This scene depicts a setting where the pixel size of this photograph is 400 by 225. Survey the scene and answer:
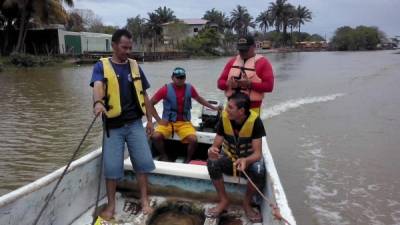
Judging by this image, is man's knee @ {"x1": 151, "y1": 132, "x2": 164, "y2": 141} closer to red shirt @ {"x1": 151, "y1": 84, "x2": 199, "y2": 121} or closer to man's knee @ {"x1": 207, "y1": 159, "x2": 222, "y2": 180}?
red shirt @ {"x1": 151, "y1": 84, "x2": 199, "y2": 121}

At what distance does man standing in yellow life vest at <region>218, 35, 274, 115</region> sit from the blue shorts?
1161 millimetres

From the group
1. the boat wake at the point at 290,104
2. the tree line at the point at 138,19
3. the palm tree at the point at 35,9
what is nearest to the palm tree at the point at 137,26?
the tree line at the point at 138,19

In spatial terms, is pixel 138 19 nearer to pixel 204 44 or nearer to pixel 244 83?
pixel 204 44

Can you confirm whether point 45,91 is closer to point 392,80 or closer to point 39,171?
point 39,171

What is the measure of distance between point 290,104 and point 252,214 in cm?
1181

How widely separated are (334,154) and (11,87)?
1498 cm

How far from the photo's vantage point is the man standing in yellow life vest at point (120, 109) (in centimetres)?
375

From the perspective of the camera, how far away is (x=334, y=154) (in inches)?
345

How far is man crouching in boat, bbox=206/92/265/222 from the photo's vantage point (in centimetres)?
375

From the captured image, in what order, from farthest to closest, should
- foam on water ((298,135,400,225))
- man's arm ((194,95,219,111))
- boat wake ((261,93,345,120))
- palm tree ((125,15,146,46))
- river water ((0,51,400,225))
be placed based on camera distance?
palm tree ((125,15,146,46))
boat wake ((261,93,345,120))
river water ((0,51,400,225))
foam on water ((298,135,400,225))
man's arm ((194,95,219,111))

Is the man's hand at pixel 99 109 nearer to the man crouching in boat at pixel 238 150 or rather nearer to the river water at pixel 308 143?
the man crouching in boat at pixel 238 150

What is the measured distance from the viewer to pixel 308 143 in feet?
31.8

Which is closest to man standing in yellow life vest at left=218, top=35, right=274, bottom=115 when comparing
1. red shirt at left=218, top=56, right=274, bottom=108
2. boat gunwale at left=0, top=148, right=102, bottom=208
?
red shirt at left=218, top=56, right=274, bottom=108

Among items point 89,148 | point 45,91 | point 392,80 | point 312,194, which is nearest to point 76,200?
point 312,194
